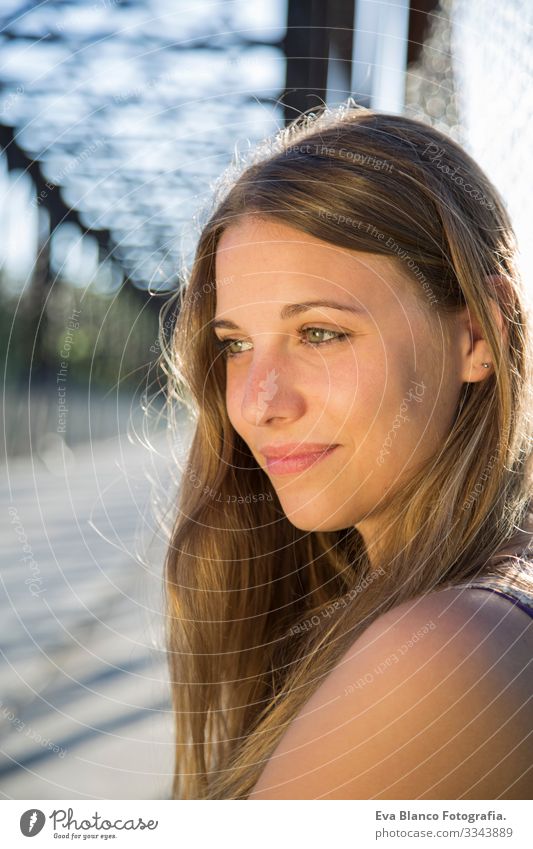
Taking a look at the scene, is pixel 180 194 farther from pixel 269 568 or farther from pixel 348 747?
pixel 348 747

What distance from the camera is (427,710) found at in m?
0.61

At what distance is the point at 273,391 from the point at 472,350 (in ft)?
0.69

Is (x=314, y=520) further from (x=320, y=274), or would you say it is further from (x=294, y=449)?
(x=320, y=274)

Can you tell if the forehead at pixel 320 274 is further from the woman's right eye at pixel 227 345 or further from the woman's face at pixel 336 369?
the woman's right eye at pixel 227 345

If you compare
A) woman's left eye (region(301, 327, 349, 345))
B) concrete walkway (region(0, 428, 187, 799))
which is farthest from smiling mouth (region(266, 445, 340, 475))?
concrete walkway (region(0, 428, 187, 799))

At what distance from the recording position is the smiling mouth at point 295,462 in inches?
36.9

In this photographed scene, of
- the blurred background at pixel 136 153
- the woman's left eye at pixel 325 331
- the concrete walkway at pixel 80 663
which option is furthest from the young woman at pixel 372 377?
the concrete walkway at pixel 80 663

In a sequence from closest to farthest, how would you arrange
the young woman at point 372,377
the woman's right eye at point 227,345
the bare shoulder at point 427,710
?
the bare shoulder at point 427,710
the young woman at point 372,377
the woman's right eye at point 227,345

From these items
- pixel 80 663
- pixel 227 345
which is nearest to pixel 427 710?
pixel 227 345

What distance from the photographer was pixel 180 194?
3.31 meters

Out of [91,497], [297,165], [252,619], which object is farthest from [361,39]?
[91,497]

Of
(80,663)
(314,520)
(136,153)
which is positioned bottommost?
(80,663)

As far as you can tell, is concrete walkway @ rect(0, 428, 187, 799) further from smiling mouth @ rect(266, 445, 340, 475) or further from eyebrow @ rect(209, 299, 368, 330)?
eyebrow @ rect(209, 299, 368, 330)

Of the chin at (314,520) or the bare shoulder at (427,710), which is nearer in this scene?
the bare shoulder at (427,710)
